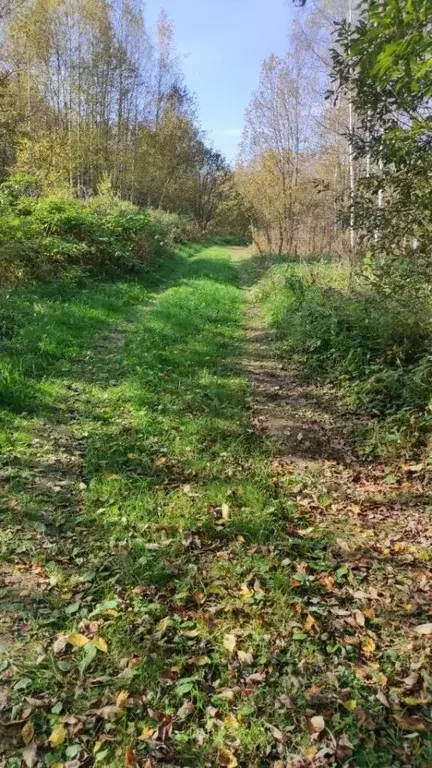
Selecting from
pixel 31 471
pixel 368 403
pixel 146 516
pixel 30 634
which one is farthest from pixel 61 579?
pixel 368 403

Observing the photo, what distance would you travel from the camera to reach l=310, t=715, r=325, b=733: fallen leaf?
7.30 feet

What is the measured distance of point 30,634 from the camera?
8.66ft

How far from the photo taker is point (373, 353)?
6312 mm

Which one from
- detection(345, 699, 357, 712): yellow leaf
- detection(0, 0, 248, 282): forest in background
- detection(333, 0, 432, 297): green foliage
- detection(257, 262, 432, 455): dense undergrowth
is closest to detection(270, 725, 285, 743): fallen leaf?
detection(345, 699, 357, 712): yellow leaf

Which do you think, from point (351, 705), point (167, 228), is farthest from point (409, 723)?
point (167, 228)

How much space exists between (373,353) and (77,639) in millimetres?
4846

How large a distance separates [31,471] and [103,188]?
44.6ft

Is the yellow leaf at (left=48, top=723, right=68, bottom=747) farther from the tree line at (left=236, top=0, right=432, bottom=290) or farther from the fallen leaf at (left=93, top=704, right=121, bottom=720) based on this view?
the tree line at (left=236, top=0, right=432, bottom=290)

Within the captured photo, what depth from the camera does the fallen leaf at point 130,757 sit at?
6.77ft

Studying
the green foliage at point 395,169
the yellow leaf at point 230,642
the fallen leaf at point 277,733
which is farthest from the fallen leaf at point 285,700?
the green foliage at point 395,169

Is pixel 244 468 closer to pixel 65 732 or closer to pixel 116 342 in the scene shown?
pixel 65 732

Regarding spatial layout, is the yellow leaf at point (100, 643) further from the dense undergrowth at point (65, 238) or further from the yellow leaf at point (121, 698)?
the dense undergrowth at point (65, 238)

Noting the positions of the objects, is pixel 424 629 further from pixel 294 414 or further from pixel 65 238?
pixel 65 238

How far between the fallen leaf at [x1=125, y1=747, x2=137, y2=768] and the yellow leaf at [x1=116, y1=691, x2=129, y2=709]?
0.64 ft
